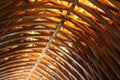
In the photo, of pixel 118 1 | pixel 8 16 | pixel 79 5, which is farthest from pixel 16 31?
pixel 118 1

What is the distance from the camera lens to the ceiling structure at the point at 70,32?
14633 mm

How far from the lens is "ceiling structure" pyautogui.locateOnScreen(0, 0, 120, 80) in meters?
14.6

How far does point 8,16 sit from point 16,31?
6.30 ft

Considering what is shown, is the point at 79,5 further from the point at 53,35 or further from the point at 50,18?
the point at 53,35

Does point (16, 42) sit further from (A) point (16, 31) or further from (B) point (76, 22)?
(B) point (76, 22)

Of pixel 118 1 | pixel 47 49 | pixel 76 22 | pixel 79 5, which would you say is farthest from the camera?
pixel 47 49

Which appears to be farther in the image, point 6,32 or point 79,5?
point 6,32

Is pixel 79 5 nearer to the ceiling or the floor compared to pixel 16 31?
nearer to the floor

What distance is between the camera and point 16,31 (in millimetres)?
17312

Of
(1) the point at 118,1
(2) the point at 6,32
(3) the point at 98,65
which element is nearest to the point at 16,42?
(2) the point at 6,32

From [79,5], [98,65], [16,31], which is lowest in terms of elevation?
[98,65]

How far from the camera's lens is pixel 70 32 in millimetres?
18938

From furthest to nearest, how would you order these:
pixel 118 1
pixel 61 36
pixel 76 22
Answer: pixel 61 36 → pixel 76 22 → pixel 118 1

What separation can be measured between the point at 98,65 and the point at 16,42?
227 inches
